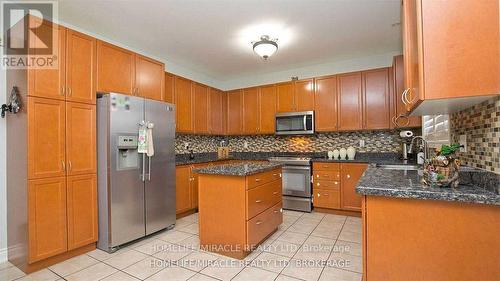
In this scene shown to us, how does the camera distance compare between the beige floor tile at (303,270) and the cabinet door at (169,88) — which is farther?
the cabinet door at (169,88)

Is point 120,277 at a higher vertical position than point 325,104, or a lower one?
lower

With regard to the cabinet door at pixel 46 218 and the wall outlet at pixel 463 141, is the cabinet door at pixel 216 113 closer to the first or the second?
the cabinet door at pixel 46 218

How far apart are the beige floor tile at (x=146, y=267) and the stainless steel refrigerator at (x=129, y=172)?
1.54 ft

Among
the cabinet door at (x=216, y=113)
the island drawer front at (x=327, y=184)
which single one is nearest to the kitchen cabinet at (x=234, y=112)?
the cabinet door at (x=216, y=113)

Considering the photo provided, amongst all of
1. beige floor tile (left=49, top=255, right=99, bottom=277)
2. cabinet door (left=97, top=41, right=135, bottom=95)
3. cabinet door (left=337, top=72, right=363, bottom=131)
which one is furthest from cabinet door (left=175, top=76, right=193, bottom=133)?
cabinet door (left=337, top=72, right=363, bottom=131)

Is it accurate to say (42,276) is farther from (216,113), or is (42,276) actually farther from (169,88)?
(216,113)

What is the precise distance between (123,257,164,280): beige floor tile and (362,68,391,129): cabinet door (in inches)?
136

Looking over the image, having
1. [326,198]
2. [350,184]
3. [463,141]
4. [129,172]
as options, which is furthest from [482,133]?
[129,172]

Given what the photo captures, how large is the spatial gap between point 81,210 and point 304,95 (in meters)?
3.64

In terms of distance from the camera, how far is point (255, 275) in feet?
6.61

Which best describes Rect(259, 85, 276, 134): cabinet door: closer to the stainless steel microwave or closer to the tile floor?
the stainless steel microwave

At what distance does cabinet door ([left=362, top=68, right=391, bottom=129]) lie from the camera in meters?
3.64

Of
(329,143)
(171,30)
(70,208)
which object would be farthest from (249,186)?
(329,143)

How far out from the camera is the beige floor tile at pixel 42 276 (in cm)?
200
